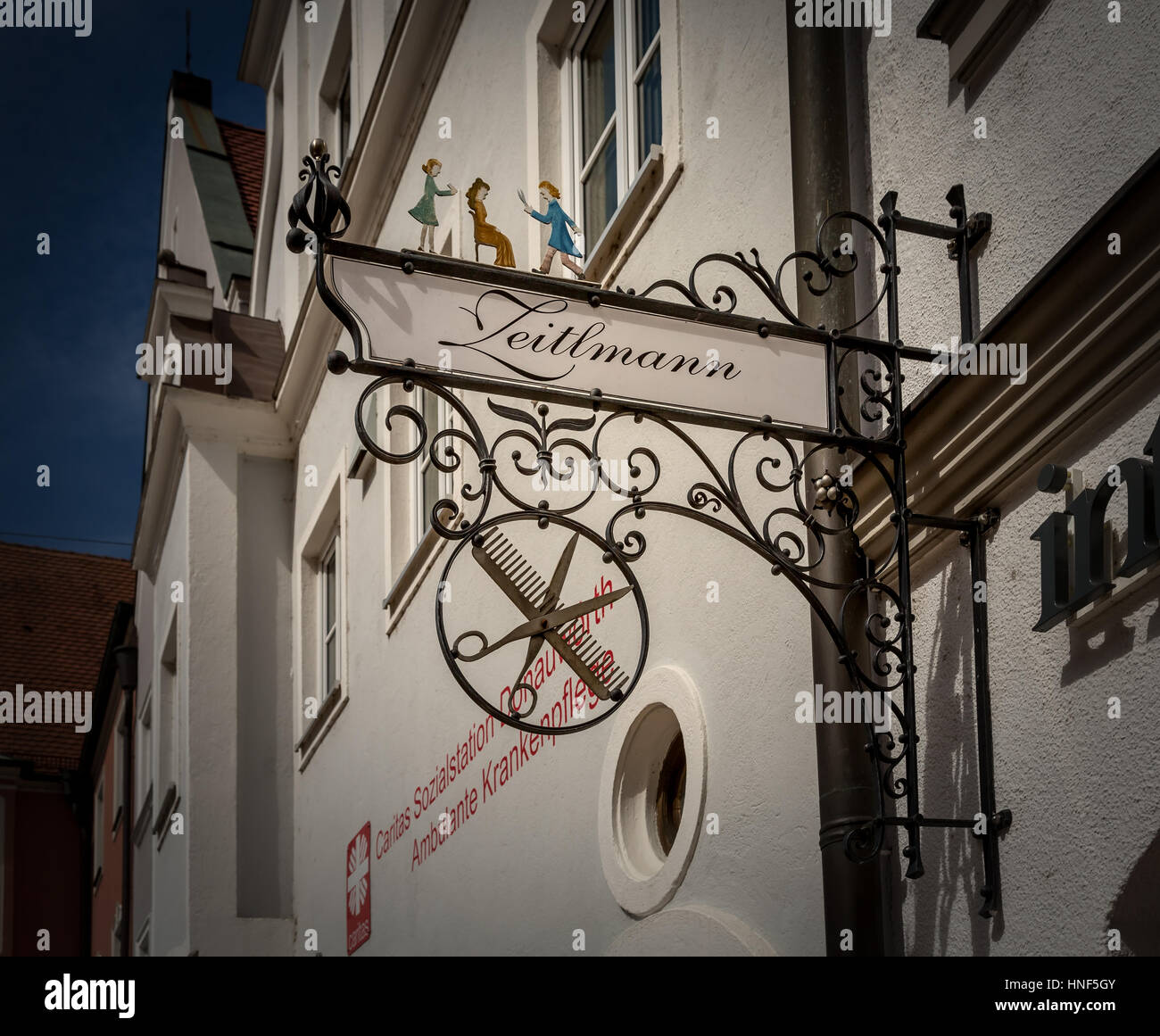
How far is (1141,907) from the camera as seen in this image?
3719 mm

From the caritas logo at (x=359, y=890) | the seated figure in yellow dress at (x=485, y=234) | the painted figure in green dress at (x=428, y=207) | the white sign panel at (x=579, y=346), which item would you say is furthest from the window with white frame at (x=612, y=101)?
the caritas logo at (x=359, y=890)

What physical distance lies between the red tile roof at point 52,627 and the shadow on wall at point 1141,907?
27860 millimetres

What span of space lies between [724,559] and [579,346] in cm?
182

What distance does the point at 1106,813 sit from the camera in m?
3.84

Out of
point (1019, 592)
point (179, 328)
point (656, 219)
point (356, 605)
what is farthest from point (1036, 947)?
point (179, 328)

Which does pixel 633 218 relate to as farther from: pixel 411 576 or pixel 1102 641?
pixel 411 576

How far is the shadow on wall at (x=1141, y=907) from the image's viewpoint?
3.67 metres

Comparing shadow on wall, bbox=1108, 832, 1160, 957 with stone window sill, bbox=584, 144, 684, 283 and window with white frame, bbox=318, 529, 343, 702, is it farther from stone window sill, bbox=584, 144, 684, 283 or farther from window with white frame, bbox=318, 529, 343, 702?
window with white frame, bbox=318, 529, 343, 702

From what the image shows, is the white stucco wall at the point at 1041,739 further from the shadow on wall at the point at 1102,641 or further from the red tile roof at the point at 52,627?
the red tile roof at the point at 52,627

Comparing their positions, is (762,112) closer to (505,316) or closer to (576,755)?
(505,316)

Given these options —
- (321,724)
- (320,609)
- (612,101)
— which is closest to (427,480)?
(321,724)

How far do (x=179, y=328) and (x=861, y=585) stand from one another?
37.6 feet

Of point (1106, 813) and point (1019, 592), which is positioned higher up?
point (1019, 592)

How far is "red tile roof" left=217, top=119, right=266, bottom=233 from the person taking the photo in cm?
1992
